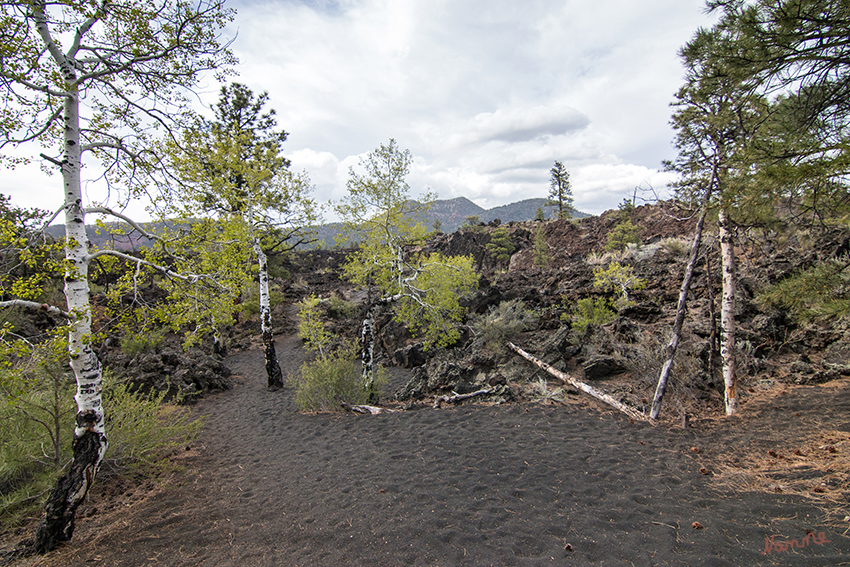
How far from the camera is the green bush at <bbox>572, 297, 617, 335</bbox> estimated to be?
436 inches

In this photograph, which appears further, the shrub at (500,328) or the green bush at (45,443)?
the shrub at (500,328)

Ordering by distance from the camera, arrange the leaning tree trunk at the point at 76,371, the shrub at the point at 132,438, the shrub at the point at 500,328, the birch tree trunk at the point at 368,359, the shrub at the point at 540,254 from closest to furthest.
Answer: the leaning tree trunk at the point at 76,371 → the shrub at the point at 132,438 → the birch tree trunk at the point at 368,359 → the shrub at the point at 500,328 → the shrub at the point at 540,254

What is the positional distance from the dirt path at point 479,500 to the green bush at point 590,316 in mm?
4480

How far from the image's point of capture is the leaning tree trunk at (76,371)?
348 centimetres

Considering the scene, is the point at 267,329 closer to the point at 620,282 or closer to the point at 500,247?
the point at 620,282

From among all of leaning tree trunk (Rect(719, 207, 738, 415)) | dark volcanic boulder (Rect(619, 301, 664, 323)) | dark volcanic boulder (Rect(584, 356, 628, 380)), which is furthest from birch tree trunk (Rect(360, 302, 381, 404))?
dark volcanic boulder (Rect(619, 301, 664, 323))

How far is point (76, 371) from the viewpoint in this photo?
3650mm

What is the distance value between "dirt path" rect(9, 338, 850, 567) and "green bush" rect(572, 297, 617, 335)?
4480 mm

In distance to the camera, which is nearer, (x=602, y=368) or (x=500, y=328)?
(x=602, y=368)

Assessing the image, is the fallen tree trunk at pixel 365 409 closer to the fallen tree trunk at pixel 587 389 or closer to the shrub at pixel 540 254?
the fallen tree trunk at pixel 587 389

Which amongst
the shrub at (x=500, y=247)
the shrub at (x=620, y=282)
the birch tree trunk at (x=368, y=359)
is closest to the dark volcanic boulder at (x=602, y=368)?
the shrub at (x=620, y=282)

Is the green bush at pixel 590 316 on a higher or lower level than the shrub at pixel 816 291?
lower
